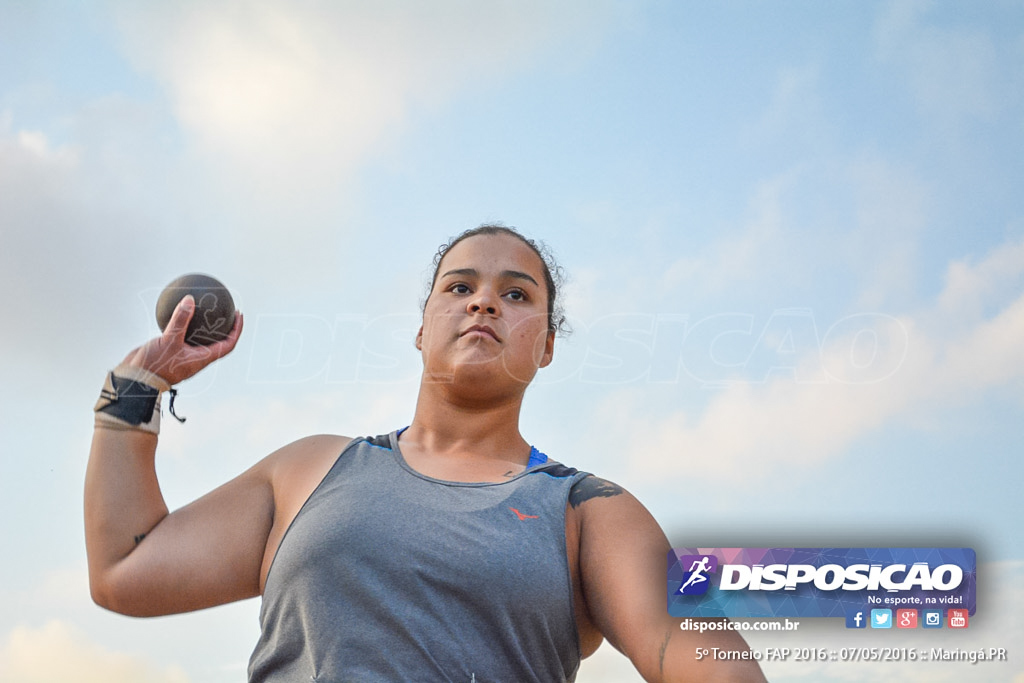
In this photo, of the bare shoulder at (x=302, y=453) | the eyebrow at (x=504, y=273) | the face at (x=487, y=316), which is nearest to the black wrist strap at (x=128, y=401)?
the bare shoulder at (x=302, y=453)

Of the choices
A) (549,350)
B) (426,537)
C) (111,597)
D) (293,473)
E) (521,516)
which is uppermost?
(549,350)

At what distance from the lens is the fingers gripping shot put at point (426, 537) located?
3391mm

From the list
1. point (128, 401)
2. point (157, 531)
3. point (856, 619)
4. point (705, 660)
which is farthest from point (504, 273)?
point (856, 619)

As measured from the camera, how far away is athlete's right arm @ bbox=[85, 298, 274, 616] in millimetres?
3779

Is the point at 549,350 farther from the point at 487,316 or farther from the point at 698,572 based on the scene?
the point at 698,572

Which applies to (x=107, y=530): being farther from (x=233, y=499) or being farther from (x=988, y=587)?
(x=988, y=587)

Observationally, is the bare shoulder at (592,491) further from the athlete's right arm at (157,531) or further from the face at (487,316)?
the athlete's right arm at (157,531)

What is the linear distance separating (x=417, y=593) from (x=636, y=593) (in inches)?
34.0

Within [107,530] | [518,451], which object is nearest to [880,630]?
[518,451]

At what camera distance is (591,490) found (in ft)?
13.2

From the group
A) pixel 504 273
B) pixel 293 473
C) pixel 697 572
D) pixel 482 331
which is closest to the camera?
pixel 697 572

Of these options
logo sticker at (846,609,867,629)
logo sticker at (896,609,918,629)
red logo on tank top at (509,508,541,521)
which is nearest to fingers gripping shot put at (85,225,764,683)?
red logo on tank top at (509,508,541,521)

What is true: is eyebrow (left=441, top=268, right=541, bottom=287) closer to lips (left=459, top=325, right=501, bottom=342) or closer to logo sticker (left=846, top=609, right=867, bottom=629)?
lips (left=459, top=325, right=501, bottom=342)

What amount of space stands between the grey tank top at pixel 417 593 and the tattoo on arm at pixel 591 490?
21 cm
